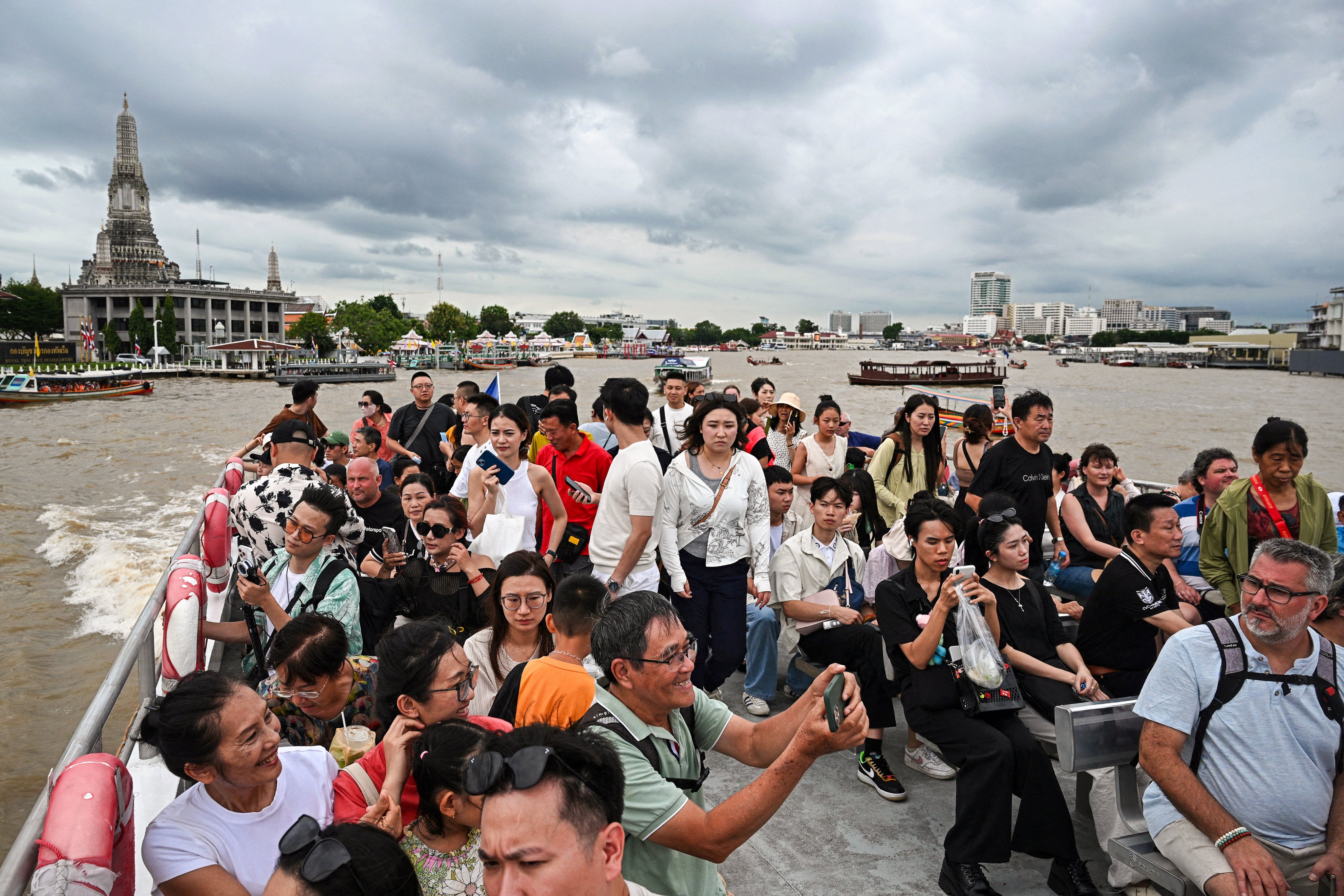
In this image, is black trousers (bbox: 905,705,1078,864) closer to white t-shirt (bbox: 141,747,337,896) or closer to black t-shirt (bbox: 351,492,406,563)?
white t-shirt (bbox: 141,747,337,896)

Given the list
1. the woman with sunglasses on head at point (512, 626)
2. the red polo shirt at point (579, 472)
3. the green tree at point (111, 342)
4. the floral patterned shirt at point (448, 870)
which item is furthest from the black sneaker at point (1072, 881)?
the green tree at point (111, 342)

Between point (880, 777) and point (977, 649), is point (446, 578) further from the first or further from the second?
point (977, 649)

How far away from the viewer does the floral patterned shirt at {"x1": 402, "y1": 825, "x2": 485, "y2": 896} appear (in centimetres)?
196

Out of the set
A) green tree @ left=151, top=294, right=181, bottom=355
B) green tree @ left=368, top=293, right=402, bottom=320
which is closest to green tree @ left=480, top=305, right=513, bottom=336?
green tree @ left=368, top=293, right=402, bottom=320

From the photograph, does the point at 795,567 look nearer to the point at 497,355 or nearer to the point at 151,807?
the point at 151,807

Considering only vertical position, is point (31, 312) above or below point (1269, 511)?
above

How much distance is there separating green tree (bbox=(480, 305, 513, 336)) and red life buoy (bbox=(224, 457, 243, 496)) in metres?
150

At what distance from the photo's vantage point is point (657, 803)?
186 cm

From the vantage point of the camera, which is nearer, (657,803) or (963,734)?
(657,803)

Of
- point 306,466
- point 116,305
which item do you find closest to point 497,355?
point 116,305

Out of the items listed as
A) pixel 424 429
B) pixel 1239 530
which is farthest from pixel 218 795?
pixel 424 429


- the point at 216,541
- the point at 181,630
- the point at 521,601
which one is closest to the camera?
the point at 181,630

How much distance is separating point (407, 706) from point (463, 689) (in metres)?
0.17

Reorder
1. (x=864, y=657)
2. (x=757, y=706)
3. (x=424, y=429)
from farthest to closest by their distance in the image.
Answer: (x=424, y=429) < (x=757, y=706) < (x=864, y=657)
